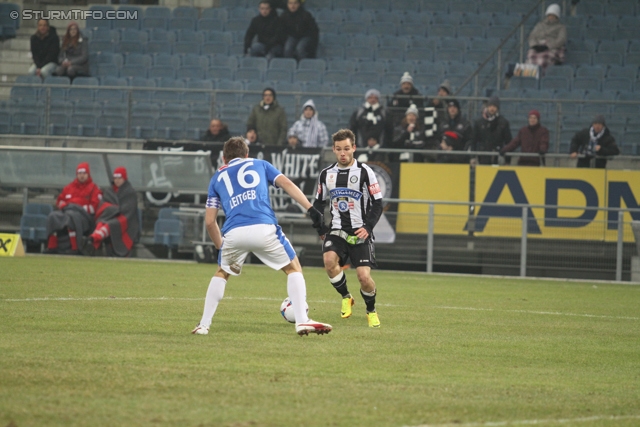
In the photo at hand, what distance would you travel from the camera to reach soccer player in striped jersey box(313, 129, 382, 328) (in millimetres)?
10172

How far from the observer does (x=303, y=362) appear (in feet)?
23.8

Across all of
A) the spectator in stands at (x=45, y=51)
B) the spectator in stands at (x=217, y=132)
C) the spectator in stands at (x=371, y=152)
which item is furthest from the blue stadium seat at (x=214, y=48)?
the spectator in stands at (x=371, y=152)

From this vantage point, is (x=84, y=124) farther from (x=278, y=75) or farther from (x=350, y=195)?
(x=350, y=195)

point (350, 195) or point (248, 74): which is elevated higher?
point (248, 74)

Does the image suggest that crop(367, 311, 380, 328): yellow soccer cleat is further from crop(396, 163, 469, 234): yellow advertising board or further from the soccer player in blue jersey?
crop(396, 163, 469, 234): yellow advertising board

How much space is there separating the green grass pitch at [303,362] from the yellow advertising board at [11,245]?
6.18 m

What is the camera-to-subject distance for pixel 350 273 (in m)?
19.0

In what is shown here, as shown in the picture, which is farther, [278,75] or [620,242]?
[278,75]

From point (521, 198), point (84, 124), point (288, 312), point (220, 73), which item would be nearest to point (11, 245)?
point (84, 124)

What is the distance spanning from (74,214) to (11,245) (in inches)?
57.3

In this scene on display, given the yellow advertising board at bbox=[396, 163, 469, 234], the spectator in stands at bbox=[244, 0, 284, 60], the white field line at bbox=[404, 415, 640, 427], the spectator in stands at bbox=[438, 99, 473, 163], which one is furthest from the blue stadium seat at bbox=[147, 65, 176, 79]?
the white field line at bbox=[404, 415, 640, 427]

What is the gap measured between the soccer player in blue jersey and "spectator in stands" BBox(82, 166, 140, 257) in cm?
1198

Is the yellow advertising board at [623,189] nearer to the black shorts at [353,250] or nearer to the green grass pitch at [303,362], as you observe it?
the green grass pitch at [303,362]

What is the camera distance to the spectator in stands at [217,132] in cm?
2144
